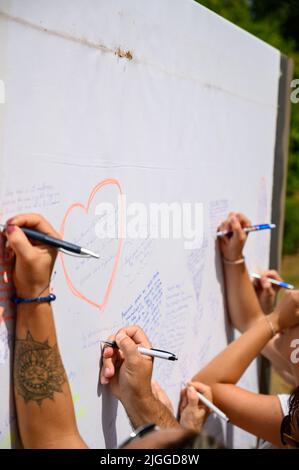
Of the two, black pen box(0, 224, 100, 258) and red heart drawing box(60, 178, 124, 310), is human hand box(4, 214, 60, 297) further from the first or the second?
red heart drawing box(60, 178, 124, 310)

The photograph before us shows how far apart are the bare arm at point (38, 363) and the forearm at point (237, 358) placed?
2.66 feet

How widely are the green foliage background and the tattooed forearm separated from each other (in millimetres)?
6988

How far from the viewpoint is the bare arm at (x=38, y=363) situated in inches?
46.5

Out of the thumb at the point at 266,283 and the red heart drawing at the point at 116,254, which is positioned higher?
the red heart drawing at the point at 116,254

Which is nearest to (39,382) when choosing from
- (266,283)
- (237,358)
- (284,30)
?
(237,358)

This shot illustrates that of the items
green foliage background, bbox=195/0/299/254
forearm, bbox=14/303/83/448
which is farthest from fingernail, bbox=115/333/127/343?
green foliage background, bbox=195/0/299/254

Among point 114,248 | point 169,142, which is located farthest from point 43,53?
point 169,142

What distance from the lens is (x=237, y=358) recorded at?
2.00m

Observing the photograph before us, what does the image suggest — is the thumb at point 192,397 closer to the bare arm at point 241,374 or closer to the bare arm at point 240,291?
the bare arm at point 241,374

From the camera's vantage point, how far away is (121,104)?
60.8 inches

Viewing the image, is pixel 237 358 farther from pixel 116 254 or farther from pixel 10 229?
pixel 10 229

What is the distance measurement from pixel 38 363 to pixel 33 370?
0.02 meters

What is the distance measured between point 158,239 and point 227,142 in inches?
24.5

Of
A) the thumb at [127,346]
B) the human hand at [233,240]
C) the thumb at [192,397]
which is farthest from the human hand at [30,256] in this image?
the human hand at [233,240]
